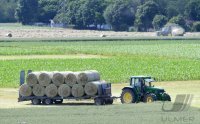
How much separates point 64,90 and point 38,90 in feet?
5.73

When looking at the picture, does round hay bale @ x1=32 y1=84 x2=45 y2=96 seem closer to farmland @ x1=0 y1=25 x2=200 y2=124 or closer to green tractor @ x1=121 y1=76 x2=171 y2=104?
farmland @ x1=0 y1=25 x2=200 y2=124

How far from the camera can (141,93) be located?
176 feet

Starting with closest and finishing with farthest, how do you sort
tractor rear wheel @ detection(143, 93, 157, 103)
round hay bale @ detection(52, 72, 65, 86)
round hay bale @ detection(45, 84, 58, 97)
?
tractor rear wheel @ detection(143, 93, 157, 103)
round hay bale @ detection(45, 84, 58, 97)
round hay bale @ detection(52, 72, 65, 86)

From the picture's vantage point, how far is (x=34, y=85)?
181 ft

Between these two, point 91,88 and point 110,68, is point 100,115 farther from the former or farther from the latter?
point 110,68

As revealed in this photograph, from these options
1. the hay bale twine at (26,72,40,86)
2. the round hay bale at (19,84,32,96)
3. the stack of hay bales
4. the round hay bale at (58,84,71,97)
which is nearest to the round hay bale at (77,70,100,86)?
the stack of hay bales

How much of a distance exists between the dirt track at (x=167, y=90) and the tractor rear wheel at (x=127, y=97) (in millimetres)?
2570

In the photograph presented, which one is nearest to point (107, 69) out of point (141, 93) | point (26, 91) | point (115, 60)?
point (115, 60)

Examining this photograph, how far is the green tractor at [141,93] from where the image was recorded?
53.4 m

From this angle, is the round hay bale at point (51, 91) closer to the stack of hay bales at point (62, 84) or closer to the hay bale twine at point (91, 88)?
the stack of hay bales at point (62, 84)

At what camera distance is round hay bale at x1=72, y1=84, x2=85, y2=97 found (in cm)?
5419

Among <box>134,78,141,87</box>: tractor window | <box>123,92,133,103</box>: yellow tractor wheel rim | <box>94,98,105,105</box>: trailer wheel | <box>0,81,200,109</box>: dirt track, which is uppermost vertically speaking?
<box>134,78,141,87</box>: tractor window

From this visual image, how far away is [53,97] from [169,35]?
11528cm

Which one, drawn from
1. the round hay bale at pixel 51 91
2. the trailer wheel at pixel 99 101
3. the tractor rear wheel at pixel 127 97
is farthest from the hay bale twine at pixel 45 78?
the tractor rear wheel at pixel 127 97
